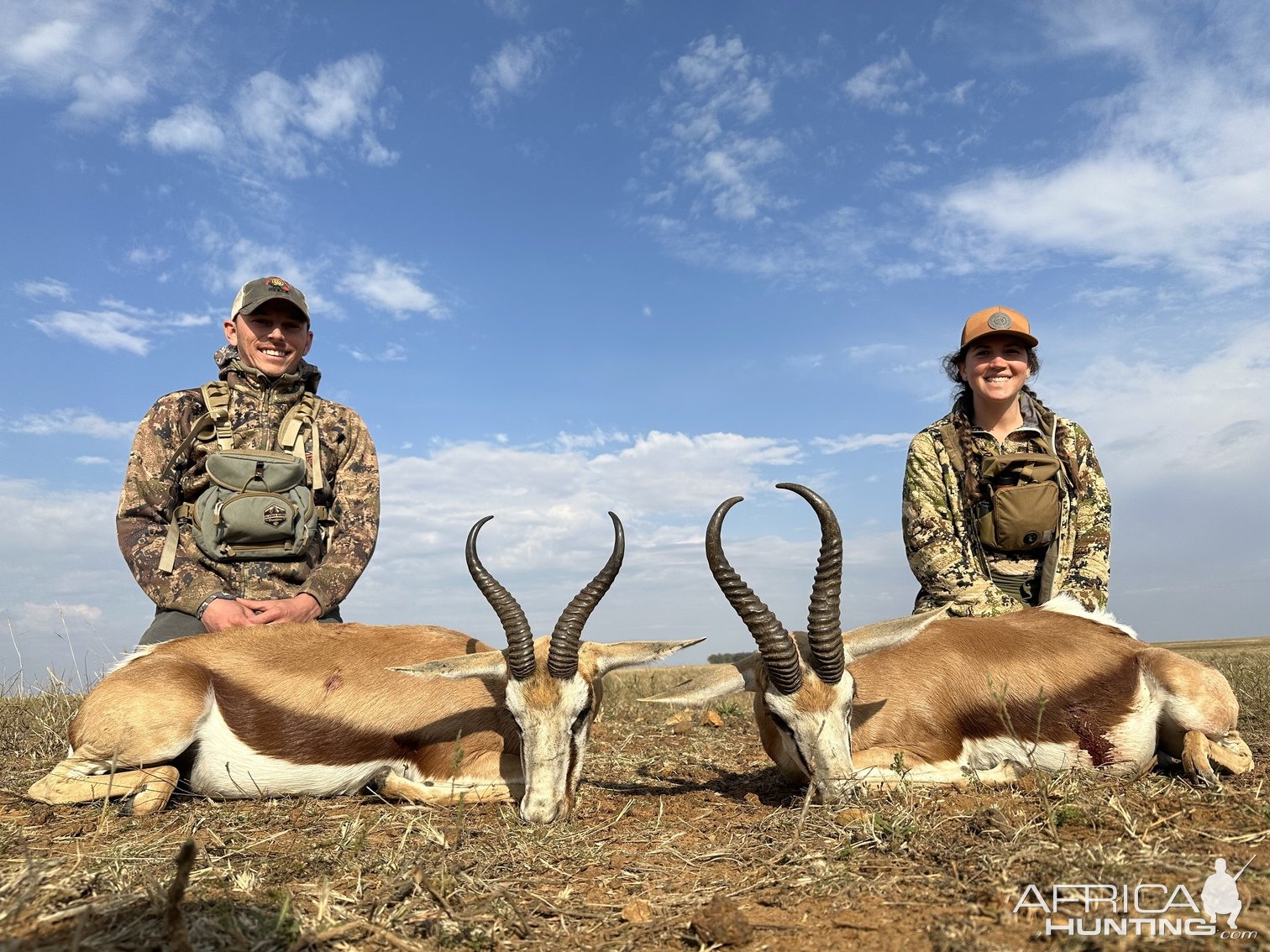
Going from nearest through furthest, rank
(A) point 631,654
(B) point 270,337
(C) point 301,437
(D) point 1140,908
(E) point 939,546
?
(D) point 1140,908, (A) point 631,654, (E) point 939,546, (C) point 301,437, (B) point 270,337

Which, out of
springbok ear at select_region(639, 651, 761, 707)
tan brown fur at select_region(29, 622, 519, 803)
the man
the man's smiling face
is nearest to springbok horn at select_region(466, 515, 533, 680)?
tan brown fur at select_region(29, 622, 519, 803)

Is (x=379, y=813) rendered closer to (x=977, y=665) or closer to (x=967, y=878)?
(x=967, y=878)

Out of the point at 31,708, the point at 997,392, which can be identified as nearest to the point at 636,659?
the point at 997,392

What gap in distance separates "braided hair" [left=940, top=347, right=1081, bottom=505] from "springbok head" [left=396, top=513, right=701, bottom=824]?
11.1ft

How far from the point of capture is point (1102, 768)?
518 centimetres

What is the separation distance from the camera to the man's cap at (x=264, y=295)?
24.8 feet

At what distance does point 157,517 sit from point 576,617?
4.09 meters

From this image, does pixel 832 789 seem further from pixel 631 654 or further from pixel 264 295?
pixel 264 295

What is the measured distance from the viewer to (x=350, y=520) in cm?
752

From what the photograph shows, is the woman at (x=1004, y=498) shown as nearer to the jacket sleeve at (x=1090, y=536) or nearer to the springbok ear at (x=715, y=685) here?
the jacket sleeve at (x=1090, y=536)

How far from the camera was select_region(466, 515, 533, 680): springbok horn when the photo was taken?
5199mm

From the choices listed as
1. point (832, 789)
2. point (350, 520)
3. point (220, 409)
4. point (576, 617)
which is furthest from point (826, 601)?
point (220, 409)

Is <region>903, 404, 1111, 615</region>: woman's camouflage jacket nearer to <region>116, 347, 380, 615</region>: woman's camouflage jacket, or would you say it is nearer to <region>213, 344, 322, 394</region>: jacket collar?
<region>116, 347, 380, 615</region>: woman's camouflage jacket

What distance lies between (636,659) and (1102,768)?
2954 millimetres
